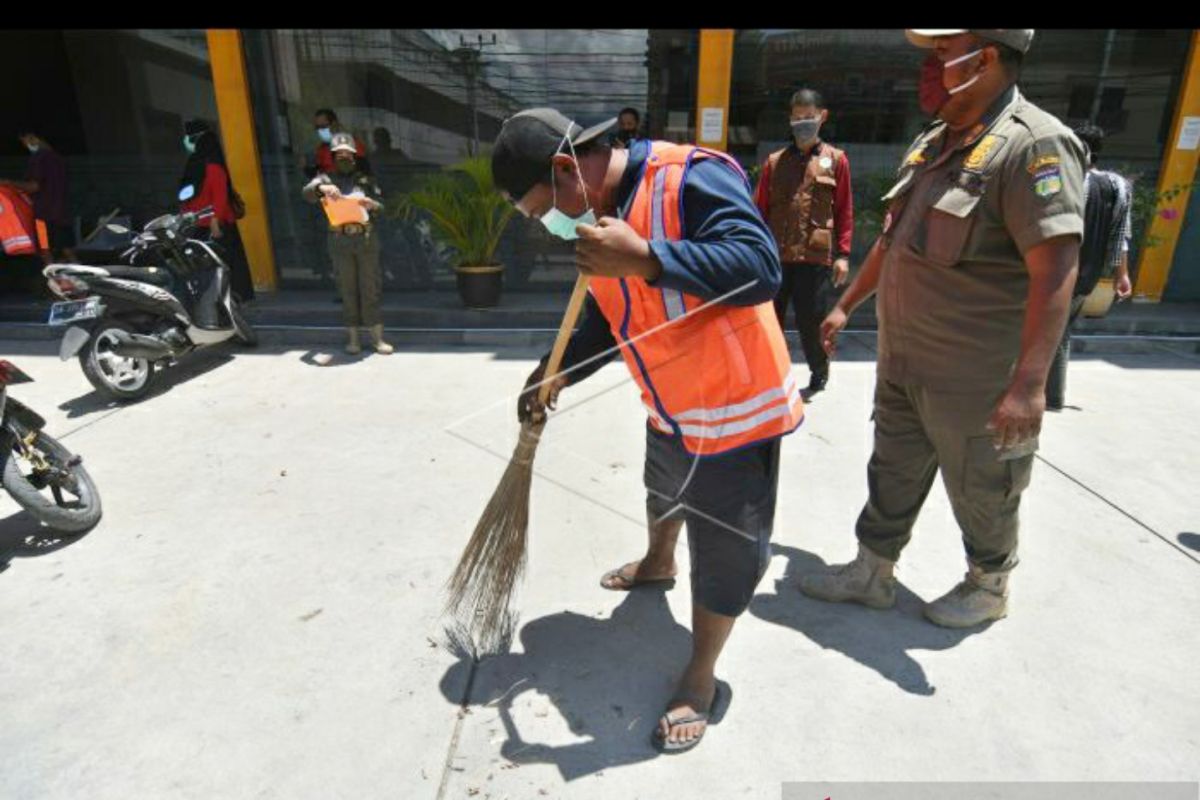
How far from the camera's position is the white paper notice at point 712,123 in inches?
280

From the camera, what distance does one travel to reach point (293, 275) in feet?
25.5

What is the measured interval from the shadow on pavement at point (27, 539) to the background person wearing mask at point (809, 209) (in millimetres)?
3939

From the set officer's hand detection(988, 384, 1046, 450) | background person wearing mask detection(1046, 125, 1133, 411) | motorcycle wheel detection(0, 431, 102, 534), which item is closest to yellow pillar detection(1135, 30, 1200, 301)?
background person wearing mask detection(1046, 125, 1133, 411)

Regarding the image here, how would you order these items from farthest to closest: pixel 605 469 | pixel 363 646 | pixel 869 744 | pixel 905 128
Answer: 1. pixel 905 128
2. pixel 605 469
3. pixel 363 646
4. pixel 869 744

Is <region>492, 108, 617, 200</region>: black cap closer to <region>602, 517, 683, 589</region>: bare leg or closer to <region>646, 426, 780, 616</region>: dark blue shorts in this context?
<region>646, 426, 780, 616</region>: dark blue shorts

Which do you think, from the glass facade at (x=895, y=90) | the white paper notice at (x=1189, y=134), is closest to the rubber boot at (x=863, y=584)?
the glass facade at (x=895, y=90)

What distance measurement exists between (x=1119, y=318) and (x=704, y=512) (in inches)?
264

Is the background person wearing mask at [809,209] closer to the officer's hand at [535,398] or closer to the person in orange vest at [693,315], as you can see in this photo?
the officer's hand at [535,398]

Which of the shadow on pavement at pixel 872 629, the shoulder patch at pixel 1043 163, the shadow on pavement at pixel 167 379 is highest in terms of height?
the shoulder patch at pixel 1043 163

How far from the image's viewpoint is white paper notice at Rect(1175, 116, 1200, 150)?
6.89m

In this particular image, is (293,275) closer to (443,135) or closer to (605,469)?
(443,135)

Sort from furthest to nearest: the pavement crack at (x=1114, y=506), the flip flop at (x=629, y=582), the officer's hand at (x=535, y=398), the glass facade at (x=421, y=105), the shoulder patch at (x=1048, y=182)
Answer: the glass facade at (x=421, y=105)
the pavement crack at (x=1114, y=506)
the flip flop at (x=629, y=582)
the officer's hand at (x=535, y=398)
the shoulder patch at (x=1048, y=182)
